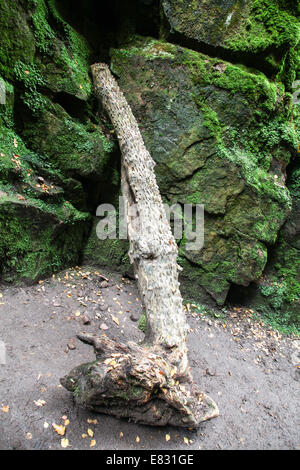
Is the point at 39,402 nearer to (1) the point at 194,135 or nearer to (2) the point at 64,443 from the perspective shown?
(2) the point at 64,443

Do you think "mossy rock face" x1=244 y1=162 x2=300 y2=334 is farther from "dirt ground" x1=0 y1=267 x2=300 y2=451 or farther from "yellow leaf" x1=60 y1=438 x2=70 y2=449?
"yellow leaf" x1=60 y1=438 x2=70 y2=449

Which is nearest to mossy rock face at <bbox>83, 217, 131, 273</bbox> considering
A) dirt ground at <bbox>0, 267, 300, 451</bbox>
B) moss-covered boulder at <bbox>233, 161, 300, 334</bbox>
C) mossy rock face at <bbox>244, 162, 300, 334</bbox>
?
dirt ground at <bbox>0, 267, 300, 451</bbox>

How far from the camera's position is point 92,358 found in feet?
10.2

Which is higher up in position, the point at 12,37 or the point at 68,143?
the point at 12,37

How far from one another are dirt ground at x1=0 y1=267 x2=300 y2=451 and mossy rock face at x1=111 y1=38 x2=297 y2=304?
1.21 m

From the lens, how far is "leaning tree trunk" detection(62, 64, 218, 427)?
212 cm

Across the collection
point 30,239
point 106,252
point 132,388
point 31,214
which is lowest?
point 132,388

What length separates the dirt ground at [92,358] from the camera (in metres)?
2.19

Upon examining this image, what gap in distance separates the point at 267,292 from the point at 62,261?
4471 millimetres

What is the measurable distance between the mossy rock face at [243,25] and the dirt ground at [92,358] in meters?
5.58

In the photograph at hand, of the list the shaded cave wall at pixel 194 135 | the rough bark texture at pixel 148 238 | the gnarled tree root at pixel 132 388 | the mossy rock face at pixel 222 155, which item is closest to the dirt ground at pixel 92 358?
the gnarled tree root at pixel 132 388

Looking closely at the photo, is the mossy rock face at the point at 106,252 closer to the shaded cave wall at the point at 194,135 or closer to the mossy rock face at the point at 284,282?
the shaded cave wall at the point at 194,135

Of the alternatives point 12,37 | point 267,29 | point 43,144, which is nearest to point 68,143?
point 43,144

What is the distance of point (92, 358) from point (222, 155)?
435 centimetres
